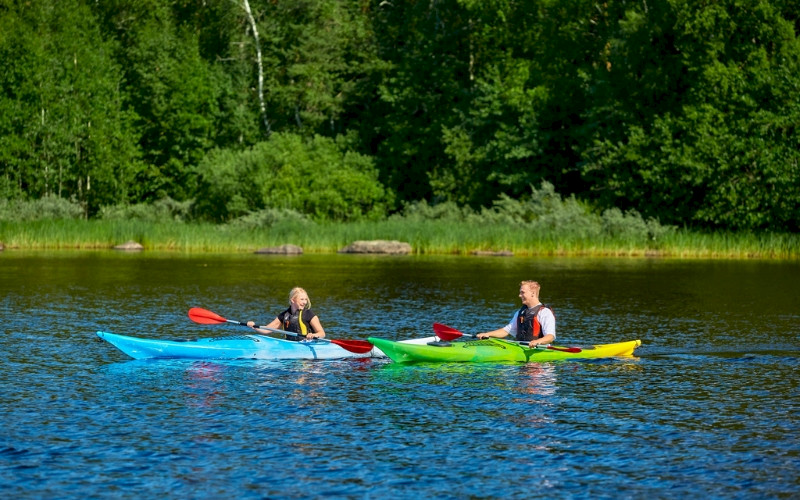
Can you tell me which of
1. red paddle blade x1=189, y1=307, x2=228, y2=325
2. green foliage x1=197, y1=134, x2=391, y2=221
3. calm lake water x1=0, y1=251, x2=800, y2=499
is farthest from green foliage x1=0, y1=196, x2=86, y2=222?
red paddle blade x1=189, y1=307, x2=228, y2=325

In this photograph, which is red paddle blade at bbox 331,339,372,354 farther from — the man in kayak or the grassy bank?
the grassy bank

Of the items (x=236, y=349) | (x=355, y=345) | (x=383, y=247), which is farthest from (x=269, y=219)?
(x=355, y=345)

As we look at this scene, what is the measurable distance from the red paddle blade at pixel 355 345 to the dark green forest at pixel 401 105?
34.6m

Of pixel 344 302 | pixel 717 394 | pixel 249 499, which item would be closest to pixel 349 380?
A: pixel 717 394

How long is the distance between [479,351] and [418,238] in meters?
32.0

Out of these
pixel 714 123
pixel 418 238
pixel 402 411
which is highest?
pixel 714 123

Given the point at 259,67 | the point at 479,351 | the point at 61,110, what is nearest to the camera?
the point at 479,351

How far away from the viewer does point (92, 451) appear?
1143 centimetres

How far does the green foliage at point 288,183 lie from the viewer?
2234 inches

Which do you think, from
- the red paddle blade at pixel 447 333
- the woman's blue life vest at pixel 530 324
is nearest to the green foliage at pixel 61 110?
the red paddle blade at pixel 447 333

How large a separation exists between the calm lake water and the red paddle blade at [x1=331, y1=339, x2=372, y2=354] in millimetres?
223

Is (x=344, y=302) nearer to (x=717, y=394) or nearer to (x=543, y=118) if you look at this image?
(x=717, y=394)

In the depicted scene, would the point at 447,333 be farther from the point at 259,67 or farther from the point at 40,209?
the point at 259,67

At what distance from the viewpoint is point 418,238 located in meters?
49.5
